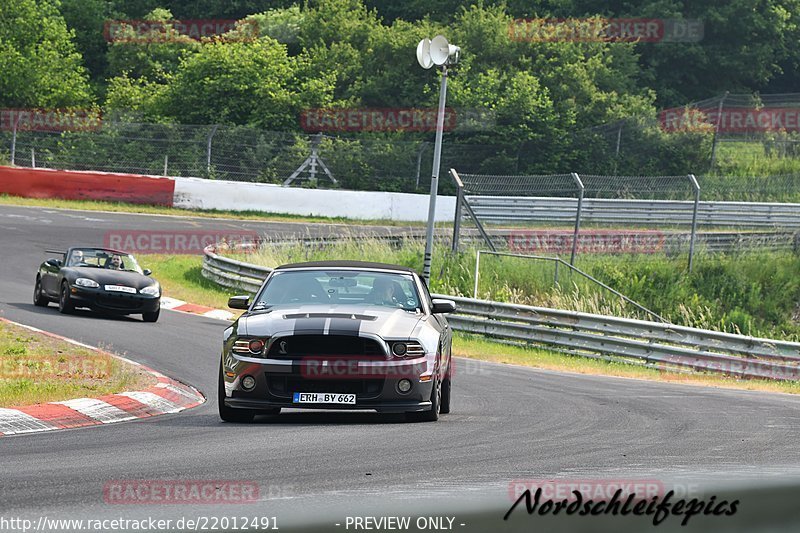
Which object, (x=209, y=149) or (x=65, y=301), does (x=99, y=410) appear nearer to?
(x=65, y=301)

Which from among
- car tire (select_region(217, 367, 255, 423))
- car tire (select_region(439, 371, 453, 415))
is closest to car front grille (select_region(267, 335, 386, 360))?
car tire (select_region(217, 367, 255, 423))

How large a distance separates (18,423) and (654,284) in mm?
18492

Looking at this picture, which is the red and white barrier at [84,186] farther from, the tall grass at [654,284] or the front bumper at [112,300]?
the front bumper at [112,300]

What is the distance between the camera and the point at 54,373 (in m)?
11.8

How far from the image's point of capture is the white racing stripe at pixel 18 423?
8.66 metres

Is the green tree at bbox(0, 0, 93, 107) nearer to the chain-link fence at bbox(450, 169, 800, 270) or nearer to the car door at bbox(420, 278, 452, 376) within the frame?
the chain-link fence at bbox(450, 169, 800, 270)

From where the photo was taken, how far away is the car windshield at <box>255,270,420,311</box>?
1025 cm

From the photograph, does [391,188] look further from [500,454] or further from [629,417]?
[500,454]

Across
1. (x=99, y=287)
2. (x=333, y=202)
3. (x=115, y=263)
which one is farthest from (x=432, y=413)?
(x=333, y=202)

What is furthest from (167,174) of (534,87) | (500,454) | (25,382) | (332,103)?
(500,454)

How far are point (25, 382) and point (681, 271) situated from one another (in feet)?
57.5

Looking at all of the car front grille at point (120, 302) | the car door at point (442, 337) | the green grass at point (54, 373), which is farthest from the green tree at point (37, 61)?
the car door at point (442, 337)

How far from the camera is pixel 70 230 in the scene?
102 feet

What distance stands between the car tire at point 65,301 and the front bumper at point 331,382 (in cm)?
1099
